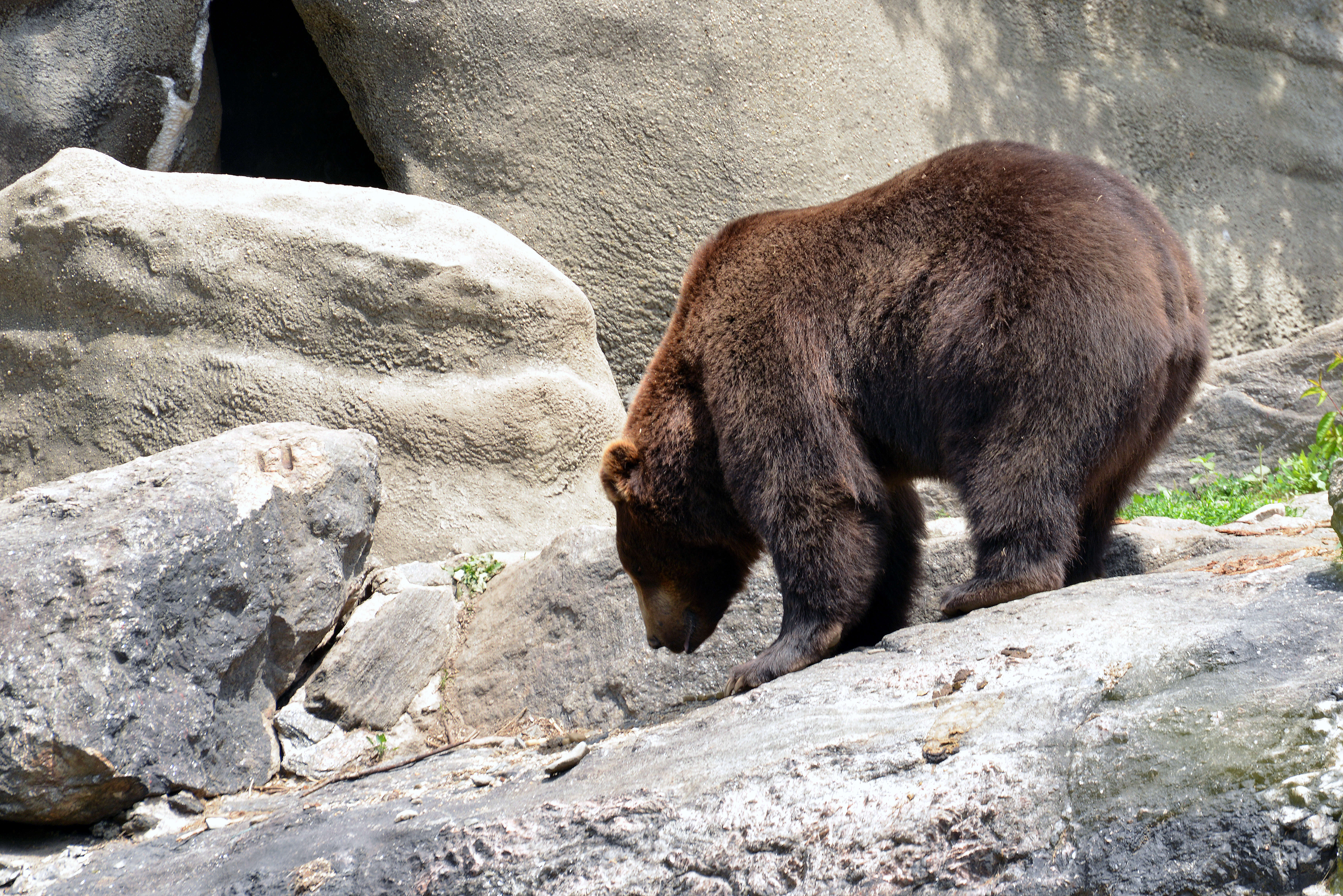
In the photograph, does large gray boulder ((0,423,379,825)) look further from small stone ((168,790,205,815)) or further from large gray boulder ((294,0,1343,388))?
large gray boulder ((294,0,1343,388))

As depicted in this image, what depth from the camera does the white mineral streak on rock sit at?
7.46 metres

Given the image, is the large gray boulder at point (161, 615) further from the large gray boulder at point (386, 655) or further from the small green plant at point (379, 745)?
the small green plant at point (379, 745)

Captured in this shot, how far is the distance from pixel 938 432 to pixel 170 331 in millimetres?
4346

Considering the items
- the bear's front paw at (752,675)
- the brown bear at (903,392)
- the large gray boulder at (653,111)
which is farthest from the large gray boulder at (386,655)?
the large gray boulder at (653,111)

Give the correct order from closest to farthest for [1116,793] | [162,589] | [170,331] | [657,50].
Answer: [1116,793] → [162,589] → [170,331] → [657,50]

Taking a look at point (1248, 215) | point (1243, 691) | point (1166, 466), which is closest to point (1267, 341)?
point (1248, 215)

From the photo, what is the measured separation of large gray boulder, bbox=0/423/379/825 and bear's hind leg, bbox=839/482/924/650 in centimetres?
224

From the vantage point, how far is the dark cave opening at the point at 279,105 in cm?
888

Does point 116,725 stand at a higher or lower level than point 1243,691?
lower

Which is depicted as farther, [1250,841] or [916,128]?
[916,128]

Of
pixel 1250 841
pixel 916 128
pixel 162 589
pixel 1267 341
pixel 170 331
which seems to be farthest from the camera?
pixel 1267 341

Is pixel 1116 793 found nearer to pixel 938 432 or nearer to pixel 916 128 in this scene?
pixel 938 432

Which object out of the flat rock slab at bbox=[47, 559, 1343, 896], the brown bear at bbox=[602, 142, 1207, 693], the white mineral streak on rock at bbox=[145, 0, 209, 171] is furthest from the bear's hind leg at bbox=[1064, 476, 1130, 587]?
the white mineral streak on rock at bbox=[145, 0, 209, 171]

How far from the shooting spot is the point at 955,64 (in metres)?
8.16
